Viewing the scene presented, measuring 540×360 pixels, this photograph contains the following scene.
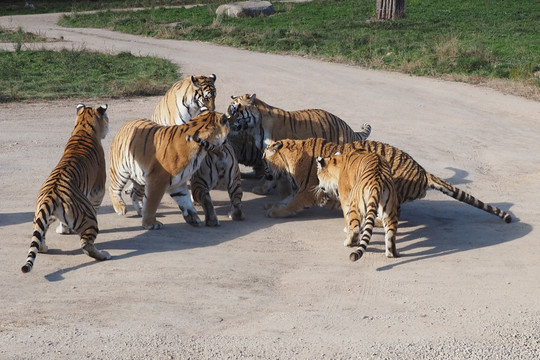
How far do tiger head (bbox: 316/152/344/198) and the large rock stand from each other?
64.3 ft

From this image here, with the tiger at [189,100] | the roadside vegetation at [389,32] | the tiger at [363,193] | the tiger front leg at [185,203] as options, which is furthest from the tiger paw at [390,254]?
the roadside vegetation at [389,32]

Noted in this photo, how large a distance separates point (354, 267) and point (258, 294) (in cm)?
96

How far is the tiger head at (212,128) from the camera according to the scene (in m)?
7.50

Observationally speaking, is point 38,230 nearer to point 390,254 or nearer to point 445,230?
point 390,254

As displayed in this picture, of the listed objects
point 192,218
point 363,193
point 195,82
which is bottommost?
point 192,218

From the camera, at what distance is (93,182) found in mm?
7195

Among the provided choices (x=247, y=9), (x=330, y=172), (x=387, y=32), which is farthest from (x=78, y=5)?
(x=330, y=172)

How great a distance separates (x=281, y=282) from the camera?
20.5 feet

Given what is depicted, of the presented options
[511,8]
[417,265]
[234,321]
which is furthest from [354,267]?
[511,8]

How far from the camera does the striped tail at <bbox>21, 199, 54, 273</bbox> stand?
6.00m

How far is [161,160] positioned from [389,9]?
1822 cm

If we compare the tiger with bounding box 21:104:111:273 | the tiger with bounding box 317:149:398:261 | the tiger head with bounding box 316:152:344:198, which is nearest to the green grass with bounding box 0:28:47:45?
the tiger with bounding box 21:104:111:273

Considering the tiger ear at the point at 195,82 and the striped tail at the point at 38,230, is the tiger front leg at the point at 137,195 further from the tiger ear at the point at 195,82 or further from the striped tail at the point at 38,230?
the tiger ear at the point at 195,82

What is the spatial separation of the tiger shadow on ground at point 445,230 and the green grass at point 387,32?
23.7ft
